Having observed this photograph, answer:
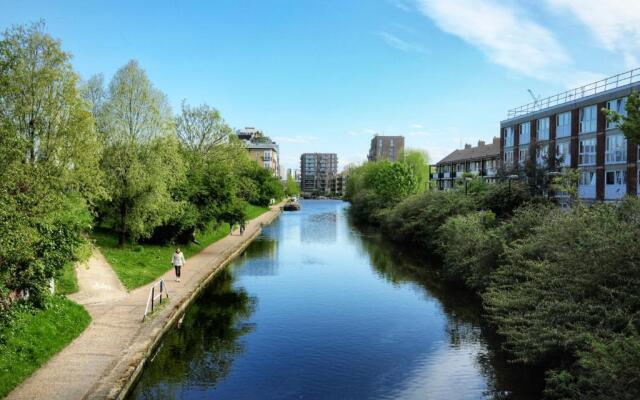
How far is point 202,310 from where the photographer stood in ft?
75.5

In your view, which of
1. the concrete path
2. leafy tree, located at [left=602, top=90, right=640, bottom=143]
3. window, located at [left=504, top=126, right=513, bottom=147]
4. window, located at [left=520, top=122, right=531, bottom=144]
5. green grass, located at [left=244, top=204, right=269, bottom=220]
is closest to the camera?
leafy tree, located at [left=602, top=90, right=640, bottom=143]

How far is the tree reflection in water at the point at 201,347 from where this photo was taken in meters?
14.8

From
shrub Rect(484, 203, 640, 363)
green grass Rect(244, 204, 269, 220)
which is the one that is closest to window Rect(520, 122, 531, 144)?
shrub Rect(484, 203, 640, 363)

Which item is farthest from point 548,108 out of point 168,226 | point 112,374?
point 112,374

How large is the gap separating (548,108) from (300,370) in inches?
1485

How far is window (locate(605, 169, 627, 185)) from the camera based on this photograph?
36819 millimetres

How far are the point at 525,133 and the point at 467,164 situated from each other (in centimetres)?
2309

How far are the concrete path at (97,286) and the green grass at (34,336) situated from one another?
204 centimetres

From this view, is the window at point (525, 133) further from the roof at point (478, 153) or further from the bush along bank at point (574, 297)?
the bush along bank at point (574, 297)

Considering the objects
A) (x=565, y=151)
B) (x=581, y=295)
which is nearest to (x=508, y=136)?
(x=565, y=151)

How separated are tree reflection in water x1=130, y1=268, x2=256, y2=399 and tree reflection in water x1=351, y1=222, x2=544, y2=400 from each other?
757 centimetres

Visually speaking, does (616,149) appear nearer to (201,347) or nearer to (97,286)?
(201,347)

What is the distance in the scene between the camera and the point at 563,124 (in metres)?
43.8

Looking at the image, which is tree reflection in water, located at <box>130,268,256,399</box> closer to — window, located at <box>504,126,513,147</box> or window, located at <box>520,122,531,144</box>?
window, located at <box>520,122,531,144</box>
